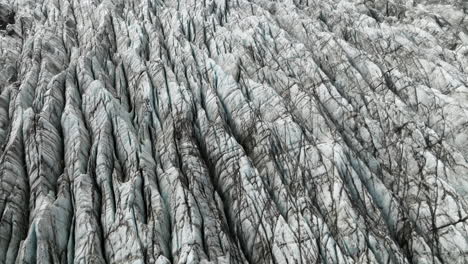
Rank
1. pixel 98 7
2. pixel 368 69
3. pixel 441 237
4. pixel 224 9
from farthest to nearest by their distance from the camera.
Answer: pixel 224 9 < pixel 98 7 < pixel 368 69 < pixel 441 237

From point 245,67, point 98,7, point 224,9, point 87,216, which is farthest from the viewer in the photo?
point 224,9

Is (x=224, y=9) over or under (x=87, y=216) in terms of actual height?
over

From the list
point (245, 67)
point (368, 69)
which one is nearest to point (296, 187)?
point (245, 67)

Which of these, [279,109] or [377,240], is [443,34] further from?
[377,240]

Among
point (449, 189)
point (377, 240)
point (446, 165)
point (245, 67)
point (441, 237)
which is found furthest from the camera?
point (245, 67)

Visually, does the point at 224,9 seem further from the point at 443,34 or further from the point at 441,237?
the point at 441,237

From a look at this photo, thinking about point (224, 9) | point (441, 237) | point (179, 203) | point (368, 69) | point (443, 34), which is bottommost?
point (441, 237)

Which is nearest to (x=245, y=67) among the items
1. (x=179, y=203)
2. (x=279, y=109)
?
(x=279, y=109)

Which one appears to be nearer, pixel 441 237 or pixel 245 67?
pixel 441 237

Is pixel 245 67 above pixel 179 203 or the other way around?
above
